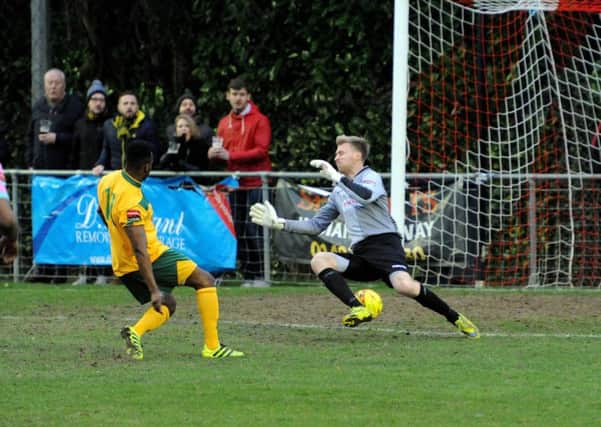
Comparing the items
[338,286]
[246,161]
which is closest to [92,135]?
[246,161]

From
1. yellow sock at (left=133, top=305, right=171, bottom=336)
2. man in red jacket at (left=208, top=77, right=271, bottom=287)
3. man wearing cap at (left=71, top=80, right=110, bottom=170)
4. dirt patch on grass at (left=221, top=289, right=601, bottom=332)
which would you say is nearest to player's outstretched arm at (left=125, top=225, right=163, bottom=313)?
yellow sock at (left=133, top=305, right=171, bottom=336)

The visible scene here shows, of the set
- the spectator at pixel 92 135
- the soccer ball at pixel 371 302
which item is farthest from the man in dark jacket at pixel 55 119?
the soccer ball at pixel 371 302

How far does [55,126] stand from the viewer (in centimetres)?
1661

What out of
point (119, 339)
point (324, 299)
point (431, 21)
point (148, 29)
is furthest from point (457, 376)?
point (148, 29)

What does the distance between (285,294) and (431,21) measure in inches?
171

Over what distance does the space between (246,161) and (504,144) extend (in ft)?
11.3

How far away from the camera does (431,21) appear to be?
56.5 feet

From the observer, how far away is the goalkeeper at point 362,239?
11.1 meters

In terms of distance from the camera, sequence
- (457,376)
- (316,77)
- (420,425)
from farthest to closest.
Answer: (316,77) < (457,376) < (420,425)

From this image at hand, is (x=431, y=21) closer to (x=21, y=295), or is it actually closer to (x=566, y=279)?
(x=566, y=279)

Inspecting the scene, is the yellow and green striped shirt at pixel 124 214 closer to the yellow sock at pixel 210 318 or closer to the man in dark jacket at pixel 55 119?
the yellow sock at pixel 210 318

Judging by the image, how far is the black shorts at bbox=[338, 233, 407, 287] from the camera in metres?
11.3

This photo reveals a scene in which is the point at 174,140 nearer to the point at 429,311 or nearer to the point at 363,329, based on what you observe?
the point at 429,311

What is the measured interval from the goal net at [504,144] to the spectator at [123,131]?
3161mm
